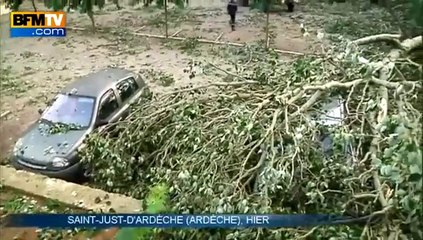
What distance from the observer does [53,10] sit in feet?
7.41

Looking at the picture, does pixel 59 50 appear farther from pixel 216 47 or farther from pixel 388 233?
pixel 388 233

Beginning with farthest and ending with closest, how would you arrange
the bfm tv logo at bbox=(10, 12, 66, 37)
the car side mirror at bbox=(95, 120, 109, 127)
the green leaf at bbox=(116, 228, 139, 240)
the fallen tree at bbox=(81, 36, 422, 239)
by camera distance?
the car side mirror at bbox=(95, 120, 109, 127), the bfm tv logo at bbox=(10, 12, 66, 37), the green leaf at bbox=(116, 228, 139, 240), the fallen tree at bbox=(81, 36, 422, 239)

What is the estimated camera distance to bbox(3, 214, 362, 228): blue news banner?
171 cm

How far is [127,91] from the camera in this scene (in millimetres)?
2795

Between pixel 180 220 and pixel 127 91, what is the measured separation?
1.19 m

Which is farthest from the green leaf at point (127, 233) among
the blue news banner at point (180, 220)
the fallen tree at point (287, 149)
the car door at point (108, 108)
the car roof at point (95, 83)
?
the car roof at point (95, 83)

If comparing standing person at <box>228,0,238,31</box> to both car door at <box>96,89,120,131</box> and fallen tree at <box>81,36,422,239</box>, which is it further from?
car door at <box>96,89,120,131</box>

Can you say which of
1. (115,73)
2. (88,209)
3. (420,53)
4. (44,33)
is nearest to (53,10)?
(44,33)

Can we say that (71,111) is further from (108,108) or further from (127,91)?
(127,91)

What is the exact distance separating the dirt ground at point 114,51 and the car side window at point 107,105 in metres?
0.16

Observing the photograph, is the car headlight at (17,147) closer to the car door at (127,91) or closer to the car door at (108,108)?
the car door at (108,108)

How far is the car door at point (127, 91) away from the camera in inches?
108

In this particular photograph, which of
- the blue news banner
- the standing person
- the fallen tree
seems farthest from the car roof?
the blue news banner

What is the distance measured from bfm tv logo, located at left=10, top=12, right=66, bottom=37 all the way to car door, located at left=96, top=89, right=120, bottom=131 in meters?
0.49
